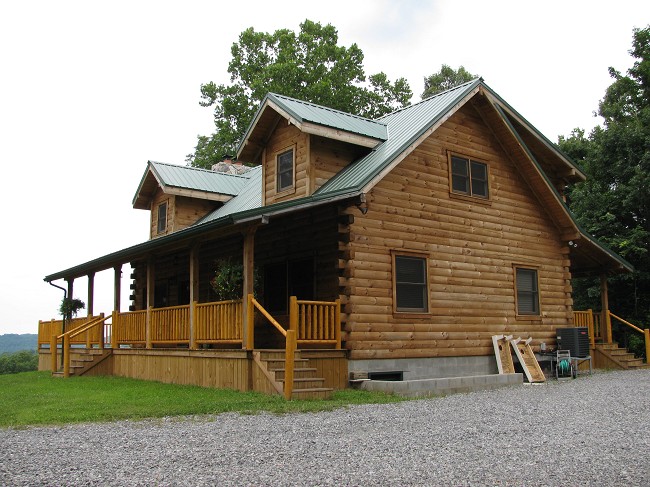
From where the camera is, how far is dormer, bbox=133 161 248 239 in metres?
23.8

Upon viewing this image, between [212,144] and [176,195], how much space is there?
18277 millimetres

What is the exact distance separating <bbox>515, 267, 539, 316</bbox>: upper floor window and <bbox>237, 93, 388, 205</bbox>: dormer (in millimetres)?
5622

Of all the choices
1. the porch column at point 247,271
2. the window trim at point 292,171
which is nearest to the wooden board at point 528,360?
the window trim at point 292,171

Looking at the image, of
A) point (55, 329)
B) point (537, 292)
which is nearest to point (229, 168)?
point (55, 329)

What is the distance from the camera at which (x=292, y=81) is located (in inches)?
1577

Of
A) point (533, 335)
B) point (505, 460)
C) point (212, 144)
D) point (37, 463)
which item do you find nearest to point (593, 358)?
point (533, 335)

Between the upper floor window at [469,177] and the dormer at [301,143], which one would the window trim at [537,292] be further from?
the dormer at [301,143]

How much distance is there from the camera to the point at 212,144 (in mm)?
41500

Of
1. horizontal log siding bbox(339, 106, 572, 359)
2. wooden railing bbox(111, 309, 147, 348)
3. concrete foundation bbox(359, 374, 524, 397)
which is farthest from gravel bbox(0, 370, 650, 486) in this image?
wooden railing bbox(111, 309, 147, 348)

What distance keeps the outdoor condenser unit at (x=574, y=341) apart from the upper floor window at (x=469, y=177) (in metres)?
4.58

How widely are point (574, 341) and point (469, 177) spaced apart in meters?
5.60

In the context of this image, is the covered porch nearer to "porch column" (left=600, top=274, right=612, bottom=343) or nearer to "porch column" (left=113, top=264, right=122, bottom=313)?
"porch column" (left=113, top=264, right=122, bottom=313)

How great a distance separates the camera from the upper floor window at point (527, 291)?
20.1 meters

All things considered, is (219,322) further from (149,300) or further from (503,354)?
(503,354)
